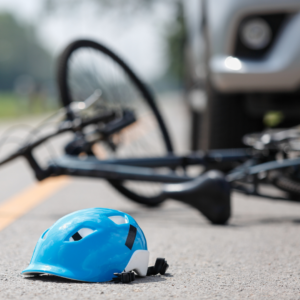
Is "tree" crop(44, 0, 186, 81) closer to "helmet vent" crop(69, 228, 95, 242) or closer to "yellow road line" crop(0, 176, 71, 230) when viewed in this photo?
"yellow road line" crop(0, 176, 71, 230)

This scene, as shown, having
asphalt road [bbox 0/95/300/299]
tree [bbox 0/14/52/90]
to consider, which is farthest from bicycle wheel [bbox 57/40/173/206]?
tree [bbox 0/14/52/90]

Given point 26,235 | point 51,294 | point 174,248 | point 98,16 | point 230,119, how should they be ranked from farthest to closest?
point 98,16
point 230,119
point 26,235
point 174,248
point 51,294

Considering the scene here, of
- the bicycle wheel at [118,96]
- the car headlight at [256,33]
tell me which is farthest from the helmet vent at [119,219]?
the car headlight at [256,33]

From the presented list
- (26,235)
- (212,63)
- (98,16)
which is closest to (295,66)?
(212,63)

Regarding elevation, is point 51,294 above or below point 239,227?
Result: above

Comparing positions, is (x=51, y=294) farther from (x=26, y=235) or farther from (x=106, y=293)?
(x=26, y=235)

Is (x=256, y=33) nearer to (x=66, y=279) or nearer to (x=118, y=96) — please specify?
(x=118, y=96)

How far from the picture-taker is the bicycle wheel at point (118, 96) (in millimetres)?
4418

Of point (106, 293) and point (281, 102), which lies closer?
point (106, 293)

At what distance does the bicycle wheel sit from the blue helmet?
190 cm

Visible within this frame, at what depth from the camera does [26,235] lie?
3.34 metres

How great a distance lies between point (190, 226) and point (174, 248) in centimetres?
66

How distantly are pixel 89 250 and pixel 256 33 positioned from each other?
2783 mm

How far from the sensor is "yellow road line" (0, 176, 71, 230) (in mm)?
4066
